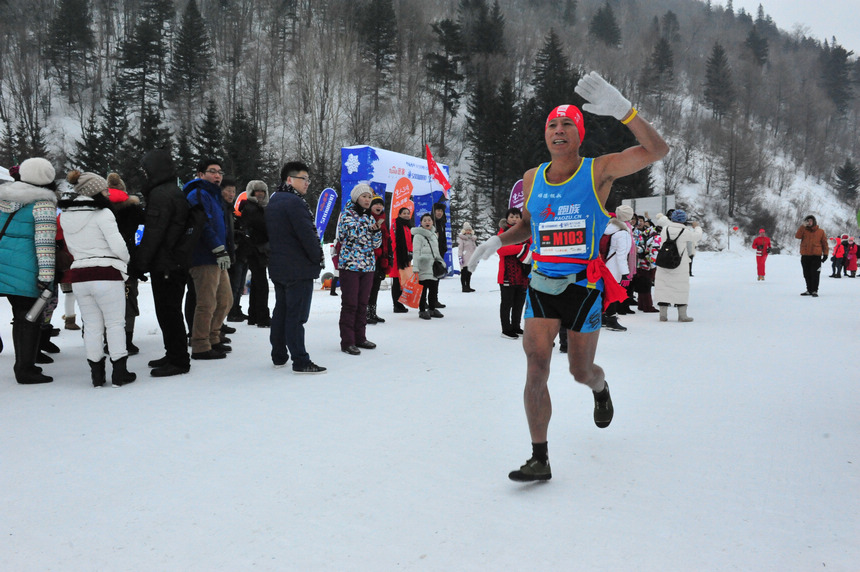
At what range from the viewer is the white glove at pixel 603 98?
116 inches

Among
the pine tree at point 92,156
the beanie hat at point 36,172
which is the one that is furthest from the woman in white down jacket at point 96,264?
the pine tree at point 92,156

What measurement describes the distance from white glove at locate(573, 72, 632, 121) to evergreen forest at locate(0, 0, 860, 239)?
3229 centimetres

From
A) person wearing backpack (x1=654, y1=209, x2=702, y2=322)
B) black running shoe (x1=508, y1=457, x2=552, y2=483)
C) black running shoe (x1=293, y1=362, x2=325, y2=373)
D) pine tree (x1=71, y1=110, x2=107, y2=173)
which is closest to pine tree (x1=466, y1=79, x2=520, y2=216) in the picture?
pine tree (x1=71, y1=110, x2=107, y2=173)

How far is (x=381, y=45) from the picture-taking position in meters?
54.1

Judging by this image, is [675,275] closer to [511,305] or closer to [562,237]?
[511,305]

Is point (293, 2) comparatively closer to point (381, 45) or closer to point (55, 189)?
point (381, 45)

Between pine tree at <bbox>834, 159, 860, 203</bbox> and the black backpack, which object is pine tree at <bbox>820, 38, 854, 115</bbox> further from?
the black backpack

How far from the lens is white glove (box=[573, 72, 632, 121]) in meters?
2.95

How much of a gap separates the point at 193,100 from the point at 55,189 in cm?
5046

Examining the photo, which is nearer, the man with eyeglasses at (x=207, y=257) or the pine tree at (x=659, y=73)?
the man with eyeglasses at (x=207, y=257)

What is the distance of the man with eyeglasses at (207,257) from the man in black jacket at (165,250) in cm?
38

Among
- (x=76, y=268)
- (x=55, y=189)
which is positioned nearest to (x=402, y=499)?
(x=76, y=268)

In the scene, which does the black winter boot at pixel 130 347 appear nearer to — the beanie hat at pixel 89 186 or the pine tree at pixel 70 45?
the beanie hat at pixel 89 186

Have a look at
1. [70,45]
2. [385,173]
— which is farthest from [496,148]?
[70,45]
